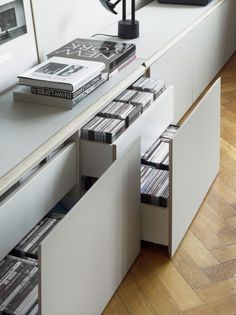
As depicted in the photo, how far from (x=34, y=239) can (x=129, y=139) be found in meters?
0.46

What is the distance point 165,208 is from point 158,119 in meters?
0.43

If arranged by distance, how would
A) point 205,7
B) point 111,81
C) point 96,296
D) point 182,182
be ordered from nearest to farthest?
point 96,296, point 182,182, point 111,81, point 205,7

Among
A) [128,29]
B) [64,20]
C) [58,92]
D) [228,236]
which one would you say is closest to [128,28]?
[128,29]

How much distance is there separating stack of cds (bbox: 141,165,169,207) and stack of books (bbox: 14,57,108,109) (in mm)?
336

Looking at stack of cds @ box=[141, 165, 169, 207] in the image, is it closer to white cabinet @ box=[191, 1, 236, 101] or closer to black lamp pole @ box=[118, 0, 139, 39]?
black lamp pole @ box=[118, 0, 139, 39]

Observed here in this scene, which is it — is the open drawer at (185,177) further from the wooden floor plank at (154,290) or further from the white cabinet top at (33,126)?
the white cabinet top at (33,126)

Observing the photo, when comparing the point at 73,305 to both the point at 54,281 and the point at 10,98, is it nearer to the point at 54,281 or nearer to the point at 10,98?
the point at 54,281

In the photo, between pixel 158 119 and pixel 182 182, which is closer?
pixel 182 182

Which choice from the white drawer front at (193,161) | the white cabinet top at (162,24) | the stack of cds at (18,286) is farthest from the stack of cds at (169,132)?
the stack of cds at (18,286)

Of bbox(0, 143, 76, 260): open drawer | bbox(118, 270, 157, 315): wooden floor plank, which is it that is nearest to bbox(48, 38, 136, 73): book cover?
bbox(0, 143, 76, 260): open drawer

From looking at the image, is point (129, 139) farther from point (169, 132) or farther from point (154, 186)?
point (169, 132)

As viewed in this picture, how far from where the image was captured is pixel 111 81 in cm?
208

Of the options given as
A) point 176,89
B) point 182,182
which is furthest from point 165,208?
point 176,89

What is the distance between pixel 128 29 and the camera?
99.1 inches
